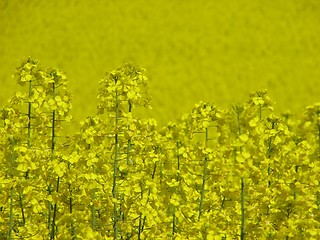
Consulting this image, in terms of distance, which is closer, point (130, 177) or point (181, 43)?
point (130, 177)

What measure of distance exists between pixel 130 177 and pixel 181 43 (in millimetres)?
12628

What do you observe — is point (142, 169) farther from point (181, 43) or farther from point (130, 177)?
point (181, 43)

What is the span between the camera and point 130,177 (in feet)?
15.6

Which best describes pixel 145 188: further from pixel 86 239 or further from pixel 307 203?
pixel 307 203

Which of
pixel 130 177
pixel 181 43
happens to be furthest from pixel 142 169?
pixel 181 43

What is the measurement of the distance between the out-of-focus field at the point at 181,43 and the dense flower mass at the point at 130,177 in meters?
10.7

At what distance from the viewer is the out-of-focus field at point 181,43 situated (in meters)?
16.4

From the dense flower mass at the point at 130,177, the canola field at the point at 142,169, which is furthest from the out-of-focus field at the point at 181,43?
the dense flower mass at the point at 130,177

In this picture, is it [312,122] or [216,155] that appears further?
[312,122]

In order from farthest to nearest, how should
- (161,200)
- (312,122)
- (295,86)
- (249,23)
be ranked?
(249,23), (295,86), (312,122), (161,200)

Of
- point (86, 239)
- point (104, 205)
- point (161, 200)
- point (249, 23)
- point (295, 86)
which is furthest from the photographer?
point (249, 23)

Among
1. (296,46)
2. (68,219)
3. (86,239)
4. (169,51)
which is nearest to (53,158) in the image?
(68,219)

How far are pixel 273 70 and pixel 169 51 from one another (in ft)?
8.26

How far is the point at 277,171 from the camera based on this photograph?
4.93 m
